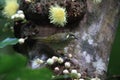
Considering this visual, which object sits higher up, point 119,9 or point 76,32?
point 119,9

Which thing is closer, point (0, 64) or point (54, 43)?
point (0, 64)

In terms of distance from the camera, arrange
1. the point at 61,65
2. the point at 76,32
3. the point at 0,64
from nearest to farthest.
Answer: the point at 0,64 → the point at 61,65 → the point at 76,32

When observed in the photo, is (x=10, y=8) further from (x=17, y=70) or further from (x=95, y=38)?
(x=17, y=70)

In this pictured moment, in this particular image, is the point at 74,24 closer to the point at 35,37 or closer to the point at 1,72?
the point at 35,37

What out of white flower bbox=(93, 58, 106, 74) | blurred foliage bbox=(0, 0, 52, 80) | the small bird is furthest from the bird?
blurred foliage bbox=(0, 0, 52, 80)

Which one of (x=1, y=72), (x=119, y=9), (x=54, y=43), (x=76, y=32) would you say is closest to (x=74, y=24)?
(x=76, y=32)

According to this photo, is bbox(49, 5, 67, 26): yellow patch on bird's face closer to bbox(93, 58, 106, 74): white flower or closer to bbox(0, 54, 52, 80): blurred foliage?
bbox(93, 58, 106, 74): white flower
